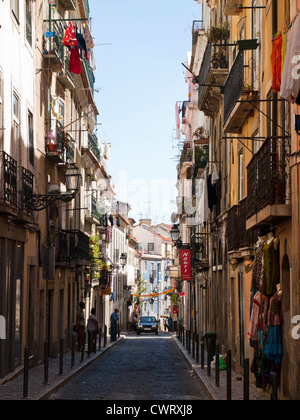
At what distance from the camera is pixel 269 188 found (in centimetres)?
1450

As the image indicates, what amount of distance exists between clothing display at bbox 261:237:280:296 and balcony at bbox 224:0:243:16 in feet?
27.7

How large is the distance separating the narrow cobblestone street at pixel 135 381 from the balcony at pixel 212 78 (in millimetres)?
8755

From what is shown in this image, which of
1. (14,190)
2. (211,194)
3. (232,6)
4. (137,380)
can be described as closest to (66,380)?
(137,380)

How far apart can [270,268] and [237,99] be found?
6.18 meters

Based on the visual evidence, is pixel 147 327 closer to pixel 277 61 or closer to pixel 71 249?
pixel 71 249

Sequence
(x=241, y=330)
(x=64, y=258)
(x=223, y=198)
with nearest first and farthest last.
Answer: (x=241, y=330) → (x=223, y=198) → (x=64, y=258)

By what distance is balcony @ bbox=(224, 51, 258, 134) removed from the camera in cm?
1911

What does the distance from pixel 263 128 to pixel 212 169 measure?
13.0 meters

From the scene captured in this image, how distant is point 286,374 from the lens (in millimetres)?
14938

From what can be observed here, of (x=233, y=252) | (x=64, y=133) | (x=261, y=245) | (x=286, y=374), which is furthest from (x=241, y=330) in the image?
(x=64, y=133)

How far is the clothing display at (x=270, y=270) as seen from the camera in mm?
15219

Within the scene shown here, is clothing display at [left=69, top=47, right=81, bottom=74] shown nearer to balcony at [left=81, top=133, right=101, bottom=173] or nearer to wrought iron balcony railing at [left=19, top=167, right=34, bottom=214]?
wrought iron balcony railing at [left=19, top=167, right=34, bottom=214]

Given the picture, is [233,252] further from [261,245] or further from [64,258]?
[64,258]

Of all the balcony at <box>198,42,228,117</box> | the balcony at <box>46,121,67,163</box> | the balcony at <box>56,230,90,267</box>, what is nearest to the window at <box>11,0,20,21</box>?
the balcony at <box>46,121,67,163</box>
